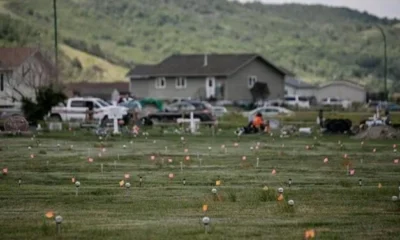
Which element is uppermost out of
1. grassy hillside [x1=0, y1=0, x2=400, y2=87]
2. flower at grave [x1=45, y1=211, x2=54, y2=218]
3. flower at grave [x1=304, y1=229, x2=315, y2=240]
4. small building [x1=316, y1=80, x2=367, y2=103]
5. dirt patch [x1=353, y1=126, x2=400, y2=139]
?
grassy hillside [x1=0, y1=0, x2=400, y2=87]

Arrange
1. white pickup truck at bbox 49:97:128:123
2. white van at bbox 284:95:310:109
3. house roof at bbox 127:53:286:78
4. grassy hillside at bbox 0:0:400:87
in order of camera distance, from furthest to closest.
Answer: grassy hillside at bbox 0:0:400:87
house roof at bbox 127:53:286:78
white van at bbox 284:95:310:109
white pickup truck at bbox 49:97:128:123

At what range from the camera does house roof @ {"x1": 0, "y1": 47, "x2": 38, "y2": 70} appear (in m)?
70.2

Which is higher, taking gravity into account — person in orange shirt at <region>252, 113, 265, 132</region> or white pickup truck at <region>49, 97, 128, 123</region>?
white pickup truck at <region>49, 97, 128, 123</region>

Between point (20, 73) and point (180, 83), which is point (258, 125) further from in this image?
point (180, 83)

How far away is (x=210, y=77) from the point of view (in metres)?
95.3

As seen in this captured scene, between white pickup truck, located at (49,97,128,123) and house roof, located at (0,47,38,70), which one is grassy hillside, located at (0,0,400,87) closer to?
house roof, located at (0,47,38,70)

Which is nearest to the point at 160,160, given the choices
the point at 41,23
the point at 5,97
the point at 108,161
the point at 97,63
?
the point at 108,161

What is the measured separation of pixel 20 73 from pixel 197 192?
50200mm

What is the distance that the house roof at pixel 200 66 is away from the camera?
311 ft

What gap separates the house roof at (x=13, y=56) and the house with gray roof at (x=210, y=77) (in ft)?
83.3

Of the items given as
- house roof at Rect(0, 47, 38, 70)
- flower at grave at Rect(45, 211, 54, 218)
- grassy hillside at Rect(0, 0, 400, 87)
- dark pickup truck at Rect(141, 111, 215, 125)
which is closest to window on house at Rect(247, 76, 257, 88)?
house roof at Rect(0, 47, 38, 70)

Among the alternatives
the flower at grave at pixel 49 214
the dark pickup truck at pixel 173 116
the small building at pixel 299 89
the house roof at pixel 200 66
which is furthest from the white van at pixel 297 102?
the flower at grave at pixel 49 214

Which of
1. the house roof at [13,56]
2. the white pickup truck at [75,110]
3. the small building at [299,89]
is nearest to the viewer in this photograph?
the white pickup truck at [75,110]

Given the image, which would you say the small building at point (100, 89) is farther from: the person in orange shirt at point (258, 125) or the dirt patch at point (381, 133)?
the dirt patch at point (381, 133)
